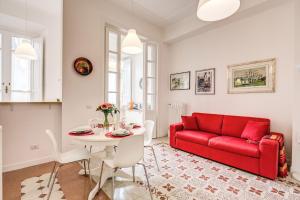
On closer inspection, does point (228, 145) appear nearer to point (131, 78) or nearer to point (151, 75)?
point (151, 75)

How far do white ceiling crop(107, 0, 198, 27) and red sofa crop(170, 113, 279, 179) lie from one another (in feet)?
8.34

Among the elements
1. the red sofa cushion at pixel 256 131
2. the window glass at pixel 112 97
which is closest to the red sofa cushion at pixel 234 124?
the red sofa cushion at pixel 256 131

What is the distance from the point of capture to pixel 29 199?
1.84 meters

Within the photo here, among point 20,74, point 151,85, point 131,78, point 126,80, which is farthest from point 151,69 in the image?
point 20,74

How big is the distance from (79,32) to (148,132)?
2.38 meters

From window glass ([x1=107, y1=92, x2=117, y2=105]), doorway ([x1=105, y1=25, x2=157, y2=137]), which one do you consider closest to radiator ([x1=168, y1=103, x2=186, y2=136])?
doorway ([x1=105, y1=25, x2=157, y2=137])

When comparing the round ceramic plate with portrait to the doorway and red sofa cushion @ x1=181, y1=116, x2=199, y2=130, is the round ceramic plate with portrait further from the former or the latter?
red sofa cushion @ x1=181, y1=116, x2=199, y2=130

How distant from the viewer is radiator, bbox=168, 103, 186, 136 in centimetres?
452

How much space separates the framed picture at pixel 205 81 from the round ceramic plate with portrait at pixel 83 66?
2.68 meters

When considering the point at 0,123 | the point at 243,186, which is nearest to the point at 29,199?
the point at 0,123

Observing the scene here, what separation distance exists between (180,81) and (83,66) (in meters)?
2.69

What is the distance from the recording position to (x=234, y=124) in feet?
10.6

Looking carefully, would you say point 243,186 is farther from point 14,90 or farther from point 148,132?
point 14,90

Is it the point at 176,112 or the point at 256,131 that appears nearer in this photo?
the point at 256,131
